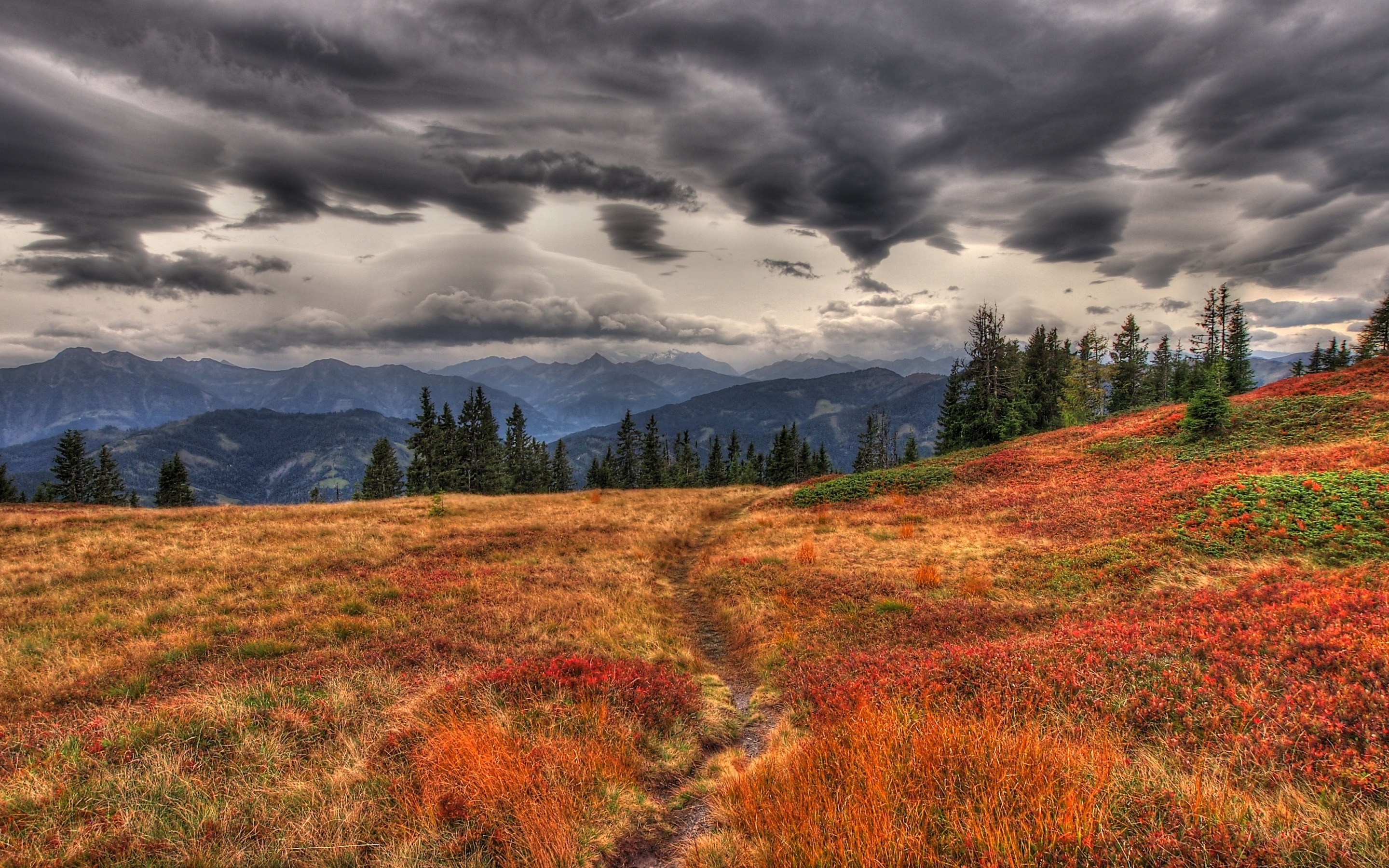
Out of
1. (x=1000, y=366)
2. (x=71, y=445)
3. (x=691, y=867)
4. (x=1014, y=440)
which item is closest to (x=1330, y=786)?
(x=691, y=867)

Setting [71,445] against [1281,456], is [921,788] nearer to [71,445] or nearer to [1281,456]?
[1281,456]

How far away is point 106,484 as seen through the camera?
7131 centimetres

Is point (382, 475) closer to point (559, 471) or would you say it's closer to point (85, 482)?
point (559, 471)

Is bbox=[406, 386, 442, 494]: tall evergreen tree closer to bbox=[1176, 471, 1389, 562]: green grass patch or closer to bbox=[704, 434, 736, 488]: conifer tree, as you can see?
bbox=[704, 434, 736, 488]: conifer tree

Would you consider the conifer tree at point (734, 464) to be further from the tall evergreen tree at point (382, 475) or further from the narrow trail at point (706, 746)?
the narrow trail at point (706, 746)

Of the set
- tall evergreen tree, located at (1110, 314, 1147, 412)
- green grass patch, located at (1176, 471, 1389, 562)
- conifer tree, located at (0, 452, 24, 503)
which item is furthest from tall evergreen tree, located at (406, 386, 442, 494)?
tall evergreen tree, located at (1110, 314, 1147, 412)

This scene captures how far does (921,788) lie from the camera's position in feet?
14.8

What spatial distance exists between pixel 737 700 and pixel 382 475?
85393 mm

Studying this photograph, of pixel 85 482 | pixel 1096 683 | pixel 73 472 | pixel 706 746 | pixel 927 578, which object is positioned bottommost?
pixel 85 482

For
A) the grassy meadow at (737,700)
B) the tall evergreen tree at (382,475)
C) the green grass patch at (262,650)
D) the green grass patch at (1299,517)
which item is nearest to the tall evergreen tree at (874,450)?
the tall evergreen tree at (382,475)

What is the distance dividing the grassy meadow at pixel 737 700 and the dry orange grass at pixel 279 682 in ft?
0.16

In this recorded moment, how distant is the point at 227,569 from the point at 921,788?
1751 cm

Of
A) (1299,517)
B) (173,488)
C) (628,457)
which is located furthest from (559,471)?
(1299,517)

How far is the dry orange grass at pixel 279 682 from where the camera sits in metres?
4.62
